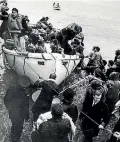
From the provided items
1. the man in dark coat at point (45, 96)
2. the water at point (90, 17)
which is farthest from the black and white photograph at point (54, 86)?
the water at point (90, 17)

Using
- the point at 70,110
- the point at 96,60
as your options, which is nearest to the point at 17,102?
the point at 70,110

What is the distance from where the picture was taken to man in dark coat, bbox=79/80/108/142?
6894 mm

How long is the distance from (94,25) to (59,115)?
24.0m

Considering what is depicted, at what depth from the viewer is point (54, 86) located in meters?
7.07

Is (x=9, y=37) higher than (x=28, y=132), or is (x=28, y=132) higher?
(x=9, y=37)

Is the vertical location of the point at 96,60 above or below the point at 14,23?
below

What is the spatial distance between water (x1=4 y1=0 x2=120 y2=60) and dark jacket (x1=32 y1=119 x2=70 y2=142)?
14.3m

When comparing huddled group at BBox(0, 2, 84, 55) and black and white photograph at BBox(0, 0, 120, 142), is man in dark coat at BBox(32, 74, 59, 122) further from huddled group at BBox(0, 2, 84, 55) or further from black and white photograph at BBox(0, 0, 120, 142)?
huddled group at BBox(0, 2, 84, 55)

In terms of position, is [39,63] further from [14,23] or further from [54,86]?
[54,86]

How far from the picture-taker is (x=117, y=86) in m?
7.77

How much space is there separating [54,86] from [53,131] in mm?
2463

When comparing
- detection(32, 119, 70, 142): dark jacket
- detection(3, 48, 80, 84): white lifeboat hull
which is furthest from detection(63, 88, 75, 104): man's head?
detection(3, 48, 80, 84): white lifeboat hull

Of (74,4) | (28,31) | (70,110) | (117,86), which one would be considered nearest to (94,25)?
(74,4)

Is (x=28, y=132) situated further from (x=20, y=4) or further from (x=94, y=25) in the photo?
(x=20, y=4)
